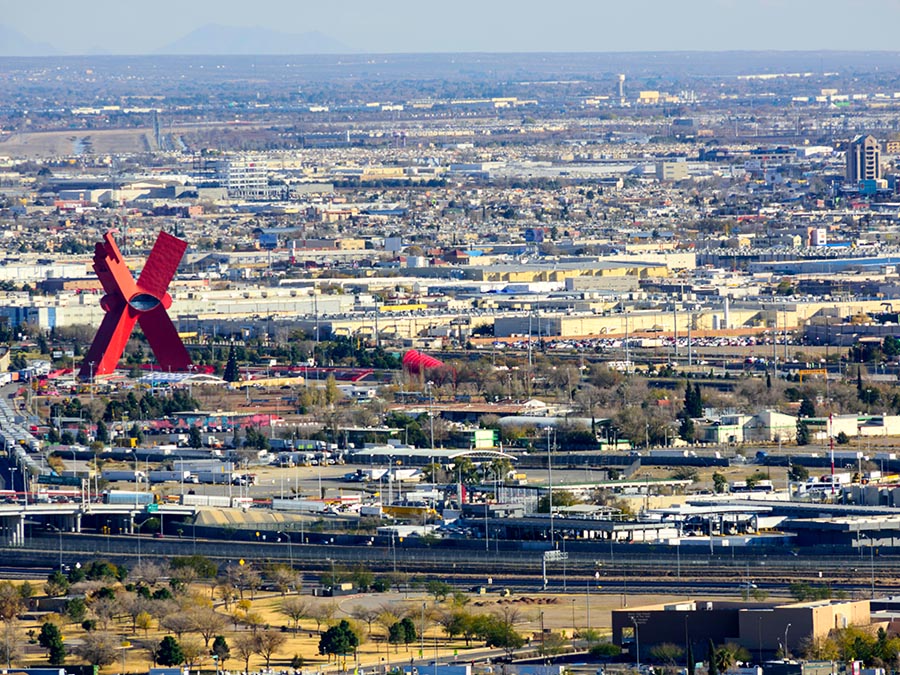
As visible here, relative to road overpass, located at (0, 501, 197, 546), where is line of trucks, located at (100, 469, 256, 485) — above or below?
below

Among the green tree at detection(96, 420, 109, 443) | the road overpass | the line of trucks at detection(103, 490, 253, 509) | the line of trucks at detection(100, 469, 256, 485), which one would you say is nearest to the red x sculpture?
the green tree at detection(96, 420, 109, 443)

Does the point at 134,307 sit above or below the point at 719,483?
above

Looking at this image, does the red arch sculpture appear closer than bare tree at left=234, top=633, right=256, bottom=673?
No

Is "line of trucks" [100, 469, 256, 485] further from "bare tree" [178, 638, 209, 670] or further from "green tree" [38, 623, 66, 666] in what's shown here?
"bare tree" [178, 638, 209, 670]

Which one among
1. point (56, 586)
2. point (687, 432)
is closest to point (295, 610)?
point (56, 586)

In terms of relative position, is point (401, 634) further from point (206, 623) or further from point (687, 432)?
point (687, 432)
